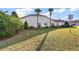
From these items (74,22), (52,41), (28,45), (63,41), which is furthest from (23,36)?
(74,22)

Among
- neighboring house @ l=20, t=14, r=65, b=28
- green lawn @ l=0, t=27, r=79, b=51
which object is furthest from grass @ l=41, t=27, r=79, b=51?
neighboring house @ l=20, t=14, r=65, b=28

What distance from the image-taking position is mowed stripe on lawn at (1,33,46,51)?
471 centimetres

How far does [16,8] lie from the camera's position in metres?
4.73

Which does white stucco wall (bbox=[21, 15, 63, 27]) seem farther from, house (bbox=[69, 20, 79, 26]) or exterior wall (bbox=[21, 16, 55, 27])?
house (bbox=[69, 20, 79, 26])

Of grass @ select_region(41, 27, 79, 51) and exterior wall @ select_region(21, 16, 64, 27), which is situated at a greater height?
exterior wall @ select_region(21, 16, 64, 27)

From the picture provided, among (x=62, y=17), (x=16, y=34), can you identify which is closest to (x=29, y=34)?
(x=16, y=34)

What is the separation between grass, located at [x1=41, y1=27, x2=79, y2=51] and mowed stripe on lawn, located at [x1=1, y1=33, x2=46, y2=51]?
0.10 m

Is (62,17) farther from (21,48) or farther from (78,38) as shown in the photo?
(21,48)

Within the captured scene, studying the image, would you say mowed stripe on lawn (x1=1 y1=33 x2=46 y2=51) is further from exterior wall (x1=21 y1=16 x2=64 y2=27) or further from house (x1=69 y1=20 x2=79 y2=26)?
house (x1=69 y1=20 x2=79 y2=26)

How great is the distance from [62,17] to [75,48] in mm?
423

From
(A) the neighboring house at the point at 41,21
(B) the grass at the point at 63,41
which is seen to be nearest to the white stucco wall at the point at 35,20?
(A) the neighboring house at the point at 41,21

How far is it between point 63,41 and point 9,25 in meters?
0.72

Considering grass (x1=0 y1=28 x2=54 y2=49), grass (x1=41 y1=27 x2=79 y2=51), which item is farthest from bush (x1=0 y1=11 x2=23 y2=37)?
grass (x1=41 y1=27 x2=79 y2=51)

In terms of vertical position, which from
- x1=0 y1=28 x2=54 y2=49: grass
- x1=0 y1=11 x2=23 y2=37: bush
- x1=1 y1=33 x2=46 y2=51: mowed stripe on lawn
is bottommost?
x1=1 y1=33 x2=46 y2=51: mowed stripe on lawn
